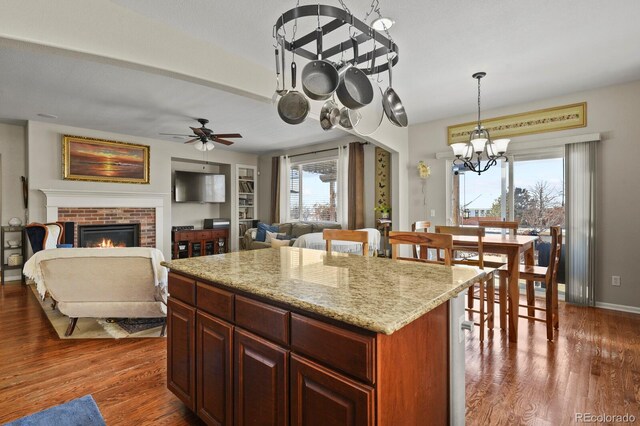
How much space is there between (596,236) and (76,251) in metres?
5.39

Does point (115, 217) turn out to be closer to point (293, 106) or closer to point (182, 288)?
point (182, 288)

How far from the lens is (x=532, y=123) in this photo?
4.12m

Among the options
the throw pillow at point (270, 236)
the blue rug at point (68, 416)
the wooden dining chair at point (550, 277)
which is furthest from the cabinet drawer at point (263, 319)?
the throw pillow at point (270, 236)

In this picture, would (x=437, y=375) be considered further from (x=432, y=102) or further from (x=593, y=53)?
(x=432, y=102)

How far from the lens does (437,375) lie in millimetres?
1252

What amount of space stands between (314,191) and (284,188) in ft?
2.58

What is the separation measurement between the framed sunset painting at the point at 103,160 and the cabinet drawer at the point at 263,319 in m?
5.46

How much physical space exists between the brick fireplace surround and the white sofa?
2.75 metres

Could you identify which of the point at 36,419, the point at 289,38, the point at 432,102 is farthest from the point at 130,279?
the point at 432,102

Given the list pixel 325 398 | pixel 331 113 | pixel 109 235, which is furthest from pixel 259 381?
pixel 109 235

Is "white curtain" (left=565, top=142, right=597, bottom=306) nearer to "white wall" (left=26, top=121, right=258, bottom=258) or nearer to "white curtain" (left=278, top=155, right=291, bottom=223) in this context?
"white curtain" (left=278, top=155, right=291, bottom=223)

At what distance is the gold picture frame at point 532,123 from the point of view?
3.84m

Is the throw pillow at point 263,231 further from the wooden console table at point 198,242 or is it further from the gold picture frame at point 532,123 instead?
the gold picture frame at point 532,123

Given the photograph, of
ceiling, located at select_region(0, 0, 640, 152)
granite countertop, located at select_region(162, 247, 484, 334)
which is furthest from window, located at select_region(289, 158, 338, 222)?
granite countertop, located at select_region(162, 247, 484, 334)
